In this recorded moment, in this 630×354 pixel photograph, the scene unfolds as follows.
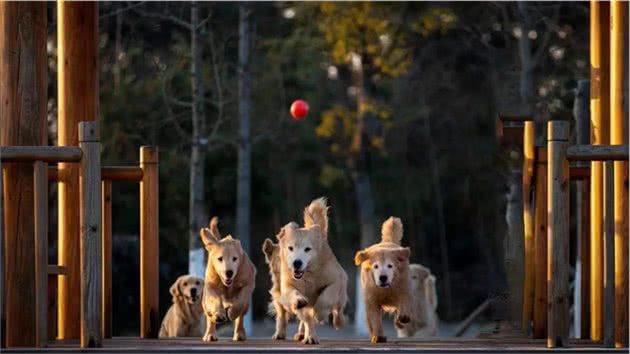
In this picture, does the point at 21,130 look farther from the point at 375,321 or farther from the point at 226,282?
the point at 375,321

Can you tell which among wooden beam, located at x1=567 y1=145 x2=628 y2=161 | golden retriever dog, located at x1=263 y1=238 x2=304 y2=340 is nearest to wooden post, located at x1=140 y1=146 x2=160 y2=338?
golden retriever dog, located at x1=263 y1=238 x2=304 y2=340

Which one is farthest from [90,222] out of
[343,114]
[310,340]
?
[343,114]

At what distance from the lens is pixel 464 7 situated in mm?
33250

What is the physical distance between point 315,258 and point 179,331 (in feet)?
11.9

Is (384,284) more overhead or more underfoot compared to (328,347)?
more overhead

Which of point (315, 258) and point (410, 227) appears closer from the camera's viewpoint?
point (315, 258)

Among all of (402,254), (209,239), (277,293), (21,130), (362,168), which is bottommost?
(277,293)

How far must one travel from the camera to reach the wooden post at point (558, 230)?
10617 mm

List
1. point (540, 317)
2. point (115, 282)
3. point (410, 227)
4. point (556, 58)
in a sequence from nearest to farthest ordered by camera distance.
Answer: point (540, 317) < point (115, 282) < point (556, 58) < point (410, 227)

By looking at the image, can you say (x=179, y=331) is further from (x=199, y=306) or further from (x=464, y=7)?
(x=464, y=7)

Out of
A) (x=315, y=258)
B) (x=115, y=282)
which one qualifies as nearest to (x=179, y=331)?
(x=315, y=258)

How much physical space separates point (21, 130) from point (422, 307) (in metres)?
7.67

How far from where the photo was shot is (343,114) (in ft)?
110

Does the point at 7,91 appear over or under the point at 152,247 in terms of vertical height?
over
